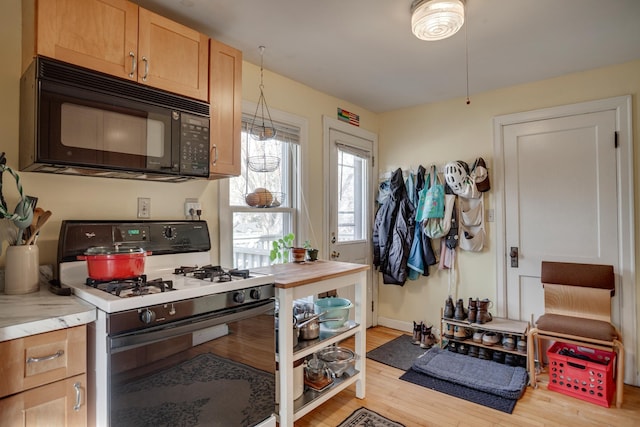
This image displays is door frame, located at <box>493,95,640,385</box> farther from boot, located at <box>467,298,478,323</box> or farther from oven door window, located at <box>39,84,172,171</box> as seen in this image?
oven door window, located at <box>39,84,172,171</box>

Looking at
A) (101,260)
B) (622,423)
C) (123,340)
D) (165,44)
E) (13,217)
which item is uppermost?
(165,44)

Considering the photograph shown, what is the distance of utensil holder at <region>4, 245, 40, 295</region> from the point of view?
1.40 metres

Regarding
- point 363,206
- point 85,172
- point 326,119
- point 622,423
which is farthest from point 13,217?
point 622,423

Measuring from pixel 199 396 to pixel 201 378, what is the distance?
0.24ft

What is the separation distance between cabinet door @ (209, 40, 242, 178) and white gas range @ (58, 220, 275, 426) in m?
0.42

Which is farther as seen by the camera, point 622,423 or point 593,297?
point 593,297

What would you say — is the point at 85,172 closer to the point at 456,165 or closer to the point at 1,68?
the point at 1,68

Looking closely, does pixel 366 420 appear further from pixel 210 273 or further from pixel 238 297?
pixel 210 273

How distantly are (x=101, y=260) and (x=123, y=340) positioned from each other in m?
0.43

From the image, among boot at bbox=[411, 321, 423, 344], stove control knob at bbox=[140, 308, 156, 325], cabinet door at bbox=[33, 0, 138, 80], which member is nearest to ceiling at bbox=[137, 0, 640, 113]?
cabinet door at bbox=[33, 0, 138, 80]

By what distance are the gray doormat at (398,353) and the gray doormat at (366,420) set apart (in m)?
0.72

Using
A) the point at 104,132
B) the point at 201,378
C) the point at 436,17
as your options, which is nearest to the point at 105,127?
the point at 104,132

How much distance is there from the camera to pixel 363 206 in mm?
3674

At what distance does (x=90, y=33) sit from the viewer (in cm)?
147
